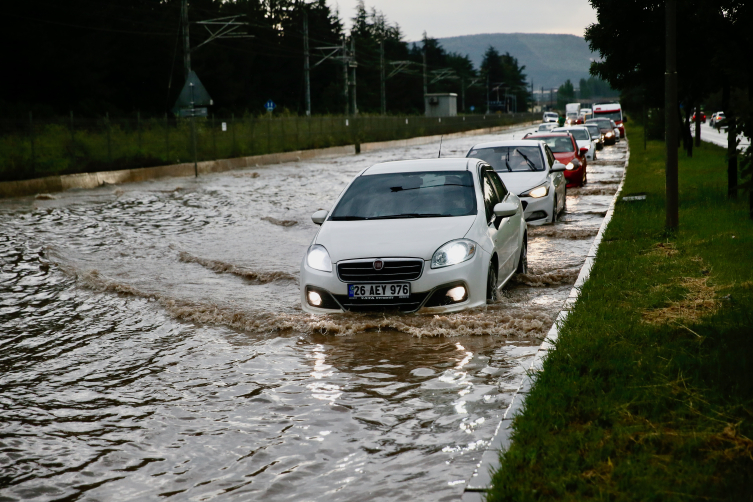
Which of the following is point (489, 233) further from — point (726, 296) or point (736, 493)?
point (736, 493)

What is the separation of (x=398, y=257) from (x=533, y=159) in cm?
937

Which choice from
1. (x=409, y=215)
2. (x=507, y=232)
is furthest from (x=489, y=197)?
(x=409, y=215)

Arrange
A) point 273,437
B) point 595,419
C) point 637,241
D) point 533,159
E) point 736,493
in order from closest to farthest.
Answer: point 736,493 < point 595,419 < point 273,437 < point 637,241 < point 533,159

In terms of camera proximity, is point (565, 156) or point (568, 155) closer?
point (565, 156)

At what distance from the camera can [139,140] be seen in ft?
112

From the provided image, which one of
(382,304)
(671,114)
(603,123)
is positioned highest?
(603,123)

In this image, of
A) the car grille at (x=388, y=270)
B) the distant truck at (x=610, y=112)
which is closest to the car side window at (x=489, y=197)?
the car grille at (x=388, y=270)

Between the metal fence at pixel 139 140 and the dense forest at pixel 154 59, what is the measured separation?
3.01 metres

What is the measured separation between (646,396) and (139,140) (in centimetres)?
3141

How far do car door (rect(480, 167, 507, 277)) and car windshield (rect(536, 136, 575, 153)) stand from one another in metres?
15.1

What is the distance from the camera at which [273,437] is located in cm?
507

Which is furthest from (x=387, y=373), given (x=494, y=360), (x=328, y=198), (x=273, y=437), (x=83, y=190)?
(x=83, y=190)

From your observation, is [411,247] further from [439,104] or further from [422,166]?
[439,104]

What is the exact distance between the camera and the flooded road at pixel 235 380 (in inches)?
178
